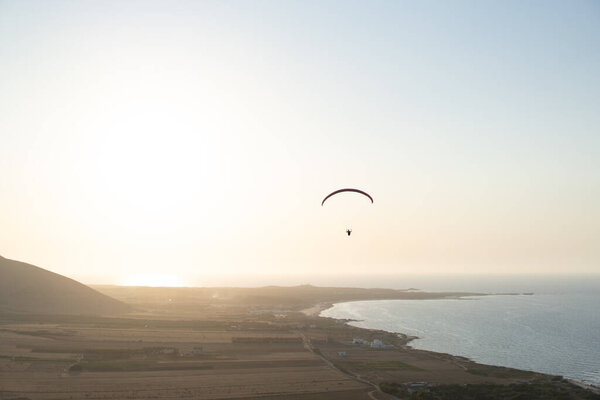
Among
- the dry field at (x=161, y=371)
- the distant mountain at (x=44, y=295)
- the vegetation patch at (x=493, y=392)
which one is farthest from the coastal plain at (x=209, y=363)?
the distant mountain at (x=44, y=295)

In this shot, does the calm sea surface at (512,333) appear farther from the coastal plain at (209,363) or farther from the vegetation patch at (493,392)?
the vegetation patch at (493,392)

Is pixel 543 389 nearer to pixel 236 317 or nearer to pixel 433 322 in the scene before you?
pixel 433 322

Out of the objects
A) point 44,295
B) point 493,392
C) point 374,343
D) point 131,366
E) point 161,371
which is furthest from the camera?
point 44,295

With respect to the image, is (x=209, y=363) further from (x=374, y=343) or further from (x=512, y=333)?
(x=512, y=333)

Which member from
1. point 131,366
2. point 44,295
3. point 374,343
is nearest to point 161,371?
point 131,366

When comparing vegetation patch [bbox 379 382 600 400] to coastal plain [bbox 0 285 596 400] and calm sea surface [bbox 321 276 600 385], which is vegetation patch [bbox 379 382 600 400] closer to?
coastal plain [bbox 0 285 596 400]

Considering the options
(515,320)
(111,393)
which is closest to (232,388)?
(111,393)

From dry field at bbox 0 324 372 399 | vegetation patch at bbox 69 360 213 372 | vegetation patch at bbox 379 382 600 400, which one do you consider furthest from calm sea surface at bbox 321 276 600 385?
vegetation patch at bbox 69 360 213 372

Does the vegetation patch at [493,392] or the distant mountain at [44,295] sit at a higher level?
the distant mountain at [44,295]
